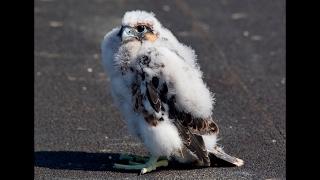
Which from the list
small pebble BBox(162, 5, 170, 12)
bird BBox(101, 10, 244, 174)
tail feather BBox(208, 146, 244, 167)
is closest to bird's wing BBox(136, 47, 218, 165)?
bird BBox(101, 10, 244, 174)

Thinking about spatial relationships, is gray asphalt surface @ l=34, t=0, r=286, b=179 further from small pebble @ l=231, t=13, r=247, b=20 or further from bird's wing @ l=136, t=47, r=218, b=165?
bird's wing @ l=136, t=47, r=218, b=165

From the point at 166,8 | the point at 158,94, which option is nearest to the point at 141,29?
the point at 158,94

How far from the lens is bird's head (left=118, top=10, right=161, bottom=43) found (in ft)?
23.0

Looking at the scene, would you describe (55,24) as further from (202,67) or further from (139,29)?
(139,29)

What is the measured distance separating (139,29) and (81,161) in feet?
4.07

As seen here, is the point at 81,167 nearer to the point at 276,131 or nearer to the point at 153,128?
the point at 153,128

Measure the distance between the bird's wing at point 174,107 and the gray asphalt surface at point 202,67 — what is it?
0.24 m

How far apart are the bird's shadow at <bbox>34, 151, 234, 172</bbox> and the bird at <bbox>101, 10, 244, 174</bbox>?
10cm

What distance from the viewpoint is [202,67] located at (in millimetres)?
11008

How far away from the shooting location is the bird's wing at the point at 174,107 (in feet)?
22.4

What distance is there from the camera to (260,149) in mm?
7746
